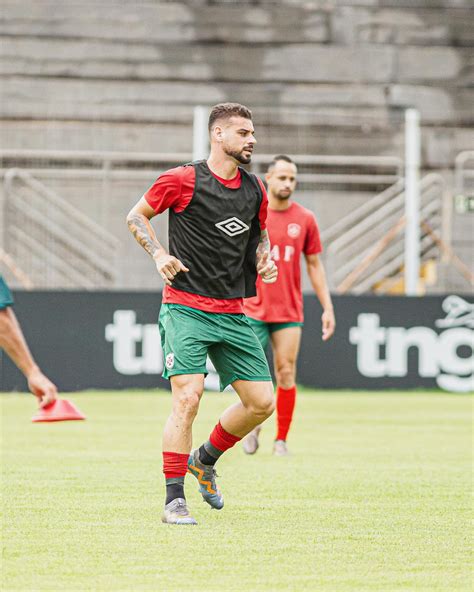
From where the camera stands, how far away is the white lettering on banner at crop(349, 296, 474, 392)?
17703 millimetres

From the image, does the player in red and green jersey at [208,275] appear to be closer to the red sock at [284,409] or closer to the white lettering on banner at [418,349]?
the red sock at [284,409]

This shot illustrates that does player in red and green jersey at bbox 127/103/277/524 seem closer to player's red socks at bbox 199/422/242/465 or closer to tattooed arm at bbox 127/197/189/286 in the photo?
tattooed arm at bbox 127/197/189/286

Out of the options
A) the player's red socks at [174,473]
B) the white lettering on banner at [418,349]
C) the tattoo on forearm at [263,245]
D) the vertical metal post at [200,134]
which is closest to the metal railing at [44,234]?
the vertical metal post at [200,134]

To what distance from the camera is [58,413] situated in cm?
955

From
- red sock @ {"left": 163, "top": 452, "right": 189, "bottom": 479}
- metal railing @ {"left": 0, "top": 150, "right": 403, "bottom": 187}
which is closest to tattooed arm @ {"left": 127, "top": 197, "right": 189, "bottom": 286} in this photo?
red sock @ {"left": 163, "top": 452, "right": 189, "bottom": 479}

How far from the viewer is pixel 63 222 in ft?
59.6

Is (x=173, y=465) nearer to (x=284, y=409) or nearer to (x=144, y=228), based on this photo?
(x=144, y=228)

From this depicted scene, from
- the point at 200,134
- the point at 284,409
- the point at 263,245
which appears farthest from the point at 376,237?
the point at 263,245

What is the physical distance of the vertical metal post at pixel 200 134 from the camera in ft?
58.1

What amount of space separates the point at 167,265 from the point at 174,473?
41.5 inches

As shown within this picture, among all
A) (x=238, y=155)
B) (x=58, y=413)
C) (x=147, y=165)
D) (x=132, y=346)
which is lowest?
(x=132, y=346)

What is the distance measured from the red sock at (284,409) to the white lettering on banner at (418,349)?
7473 millimetres

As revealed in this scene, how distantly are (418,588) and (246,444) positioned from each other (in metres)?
5.41

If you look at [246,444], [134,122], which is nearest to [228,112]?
[246,444]
